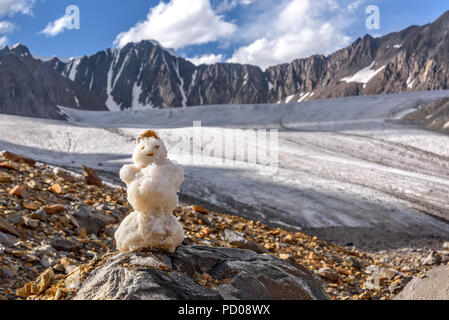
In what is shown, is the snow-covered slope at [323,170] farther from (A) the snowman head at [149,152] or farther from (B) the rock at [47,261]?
(A) the snowman head at [149,152]

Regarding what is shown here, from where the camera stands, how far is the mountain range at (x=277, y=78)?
13612 cm

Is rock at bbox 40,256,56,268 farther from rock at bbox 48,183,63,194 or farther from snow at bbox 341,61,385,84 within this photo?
snow at bbox 341,61,385,84

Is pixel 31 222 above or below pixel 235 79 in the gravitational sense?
below

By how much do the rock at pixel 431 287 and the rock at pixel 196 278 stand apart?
2.42 m

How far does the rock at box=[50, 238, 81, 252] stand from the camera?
14.8 ft

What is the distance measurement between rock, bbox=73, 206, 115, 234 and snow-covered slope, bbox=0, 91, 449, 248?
512 cm

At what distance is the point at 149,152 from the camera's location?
9.41 ft

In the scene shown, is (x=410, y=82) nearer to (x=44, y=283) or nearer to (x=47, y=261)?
(x=47, y=261)

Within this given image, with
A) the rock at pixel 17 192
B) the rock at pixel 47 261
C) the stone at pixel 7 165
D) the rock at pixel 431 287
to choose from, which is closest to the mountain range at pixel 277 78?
the stone at pixel 7 165

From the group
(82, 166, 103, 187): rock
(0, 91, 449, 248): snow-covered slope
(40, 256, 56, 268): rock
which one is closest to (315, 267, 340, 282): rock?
(0, 91, 449, 248): snow-covered slope

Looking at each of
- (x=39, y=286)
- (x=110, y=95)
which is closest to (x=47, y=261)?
(x=39, y=286)

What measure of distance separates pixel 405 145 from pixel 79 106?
121433 mm

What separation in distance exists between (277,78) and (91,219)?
7943 inches

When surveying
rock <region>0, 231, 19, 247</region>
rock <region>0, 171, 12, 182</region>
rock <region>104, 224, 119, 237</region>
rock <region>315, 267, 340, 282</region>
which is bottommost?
rock <region>315, 267, 340, 282</region>
